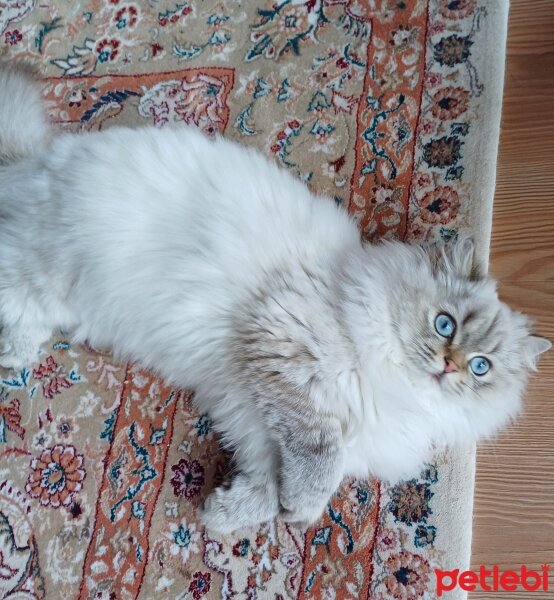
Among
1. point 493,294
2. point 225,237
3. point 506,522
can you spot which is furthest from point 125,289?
point 506,522

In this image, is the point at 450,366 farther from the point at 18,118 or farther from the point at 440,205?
the point at 18,118

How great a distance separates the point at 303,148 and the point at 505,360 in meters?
0.75

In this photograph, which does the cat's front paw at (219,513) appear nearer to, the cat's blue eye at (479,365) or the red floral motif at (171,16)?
the cat's blue eye at (479,365)

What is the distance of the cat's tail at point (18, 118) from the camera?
133 cm

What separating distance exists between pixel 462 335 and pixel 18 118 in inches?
43.2

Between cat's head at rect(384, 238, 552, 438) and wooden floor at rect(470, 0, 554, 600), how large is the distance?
189 mm

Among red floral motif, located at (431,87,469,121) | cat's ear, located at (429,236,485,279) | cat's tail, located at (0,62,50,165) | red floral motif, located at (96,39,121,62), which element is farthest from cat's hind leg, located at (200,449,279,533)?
red floral motif, located at (96,39,121,62)

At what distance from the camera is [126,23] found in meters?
1.65

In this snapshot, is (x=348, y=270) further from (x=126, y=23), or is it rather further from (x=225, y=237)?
(x=126, y=23)

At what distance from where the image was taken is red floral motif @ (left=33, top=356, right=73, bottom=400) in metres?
1.42

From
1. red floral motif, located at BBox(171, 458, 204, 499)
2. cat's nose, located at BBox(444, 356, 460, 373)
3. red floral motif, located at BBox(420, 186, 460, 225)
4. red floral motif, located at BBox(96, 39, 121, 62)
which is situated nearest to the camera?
cat's nose, located at BBox(444, 356, 460, 373)

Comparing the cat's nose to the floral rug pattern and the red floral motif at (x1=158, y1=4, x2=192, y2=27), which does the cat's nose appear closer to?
the floral rug pattern

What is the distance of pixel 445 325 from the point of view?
3.85 ft

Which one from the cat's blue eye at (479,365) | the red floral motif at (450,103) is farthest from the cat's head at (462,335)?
the red floral motif at (450,103)
